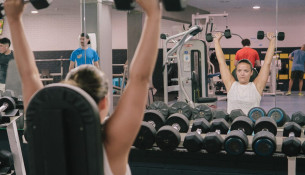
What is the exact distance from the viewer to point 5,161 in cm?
285

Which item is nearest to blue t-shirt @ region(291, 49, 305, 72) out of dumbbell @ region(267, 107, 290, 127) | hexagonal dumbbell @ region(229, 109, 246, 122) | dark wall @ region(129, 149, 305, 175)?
dumbbell @ region(267, 107, 290, 127)

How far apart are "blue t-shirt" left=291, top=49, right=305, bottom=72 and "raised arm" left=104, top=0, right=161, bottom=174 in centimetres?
344

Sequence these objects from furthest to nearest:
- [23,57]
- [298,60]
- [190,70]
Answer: [190,70], [298,60], [23,57]

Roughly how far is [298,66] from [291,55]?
0.99 ft

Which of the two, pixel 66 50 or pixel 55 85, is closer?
pixel 55 85

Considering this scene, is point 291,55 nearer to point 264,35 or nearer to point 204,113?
point 264,35

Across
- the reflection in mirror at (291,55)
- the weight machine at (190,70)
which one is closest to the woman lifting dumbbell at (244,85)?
the reflection in mirror at (291,55)

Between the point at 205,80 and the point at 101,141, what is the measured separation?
431 cm

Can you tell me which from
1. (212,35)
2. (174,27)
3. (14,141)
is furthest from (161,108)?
(174,27)

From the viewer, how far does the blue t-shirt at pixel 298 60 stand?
3.95 meters

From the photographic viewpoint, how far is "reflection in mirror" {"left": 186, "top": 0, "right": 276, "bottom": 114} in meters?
3.80

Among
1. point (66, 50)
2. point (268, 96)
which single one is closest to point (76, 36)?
point (66, 50)

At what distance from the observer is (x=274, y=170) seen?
2.53 metres

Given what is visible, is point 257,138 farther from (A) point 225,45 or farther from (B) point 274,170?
(A) point 225,45
